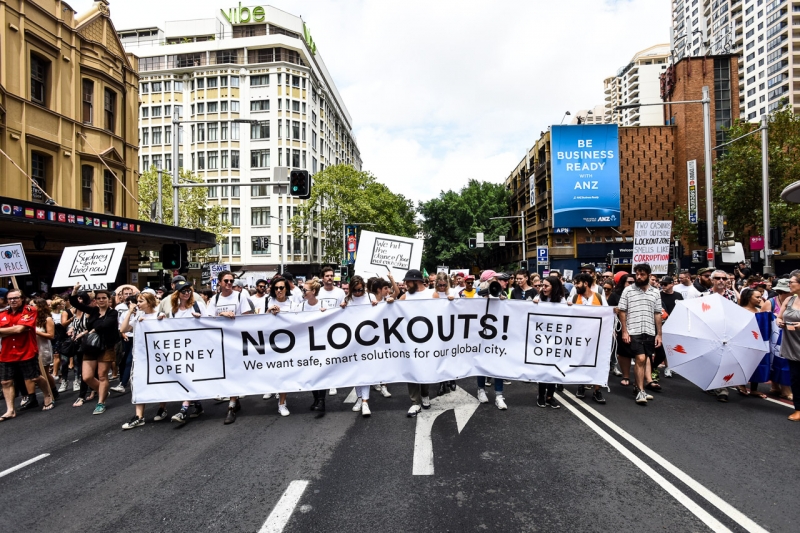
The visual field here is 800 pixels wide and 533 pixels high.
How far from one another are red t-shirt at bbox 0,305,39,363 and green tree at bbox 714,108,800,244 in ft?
113

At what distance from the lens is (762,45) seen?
8650cm

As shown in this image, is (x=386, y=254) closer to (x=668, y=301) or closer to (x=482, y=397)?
(x=482, y=397)

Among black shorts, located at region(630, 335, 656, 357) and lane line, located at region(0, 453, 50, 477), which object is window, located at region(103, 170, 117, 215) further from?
black shorts, located at region(630, 335, 656, 357)

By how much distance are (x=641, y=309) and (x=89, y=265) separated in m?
9.61

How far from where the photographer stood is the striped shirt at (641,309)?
780 centimetres

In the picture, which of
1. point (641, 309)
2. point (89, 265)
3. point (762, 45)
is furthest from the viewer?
point (762, 45)

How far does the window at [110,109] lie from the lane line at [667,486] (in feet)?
78.8

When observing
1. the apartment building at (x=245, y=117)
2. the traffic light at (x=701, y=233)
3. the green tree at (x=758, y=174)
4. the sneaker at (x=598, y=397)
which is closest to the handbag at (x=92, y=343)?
the sneaker at (x=598, y=397)

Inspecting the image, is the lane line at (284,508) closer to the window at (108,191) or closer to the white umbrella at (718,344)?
the white umbrella at (718,344)

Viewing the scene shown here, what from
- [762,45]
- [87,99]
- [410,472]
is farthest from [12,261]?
[762,45]

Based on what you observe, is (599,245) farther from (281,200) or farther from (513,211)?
(281,200)

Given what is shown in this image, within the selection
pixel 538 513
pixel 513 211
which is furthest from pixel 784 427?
pixel 513 211

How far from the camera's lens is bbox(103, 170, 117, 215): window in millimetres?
23031

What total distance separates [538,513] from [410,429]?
2564 mm
